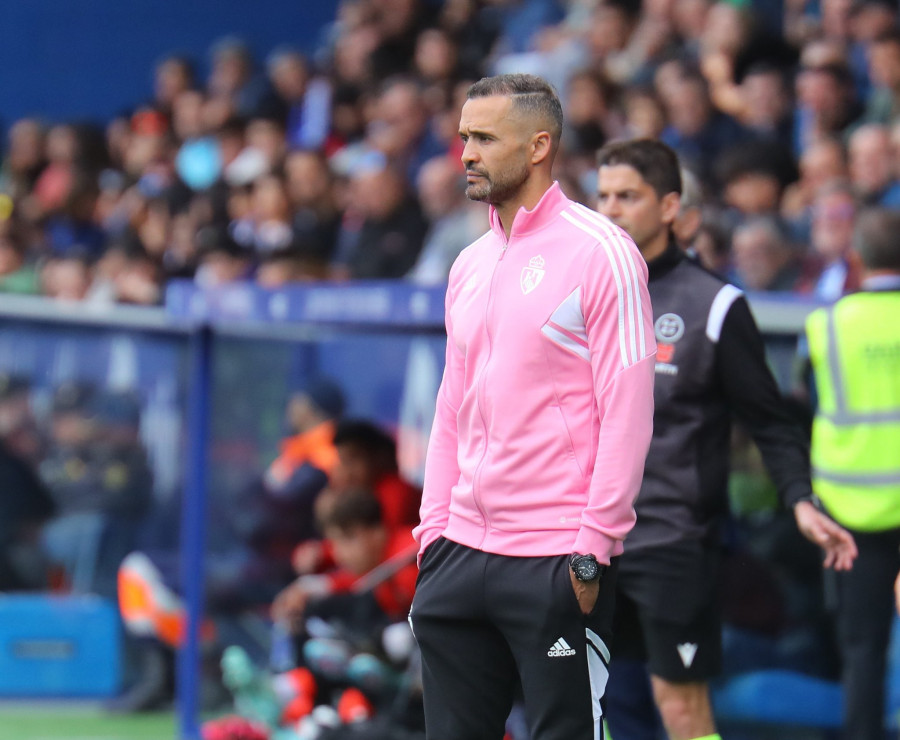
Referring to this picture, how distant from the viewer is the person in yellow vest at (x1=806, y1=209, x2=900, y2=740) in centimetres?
445

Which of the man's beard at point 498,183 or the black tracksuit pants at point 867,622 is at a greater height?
the man's beard at point 498,183

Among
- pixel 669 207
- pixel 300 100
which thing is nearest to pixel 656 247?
pixel 669 207

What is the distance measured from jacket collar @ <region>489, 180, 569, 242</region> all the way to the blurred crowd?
3.84ft

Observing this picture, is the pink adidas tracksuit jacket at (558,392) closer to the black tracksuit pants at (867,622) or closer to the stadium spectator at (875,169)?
the black tracksuit pants at (867,622)

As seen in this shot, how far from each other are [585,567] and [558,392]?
36 centimetres

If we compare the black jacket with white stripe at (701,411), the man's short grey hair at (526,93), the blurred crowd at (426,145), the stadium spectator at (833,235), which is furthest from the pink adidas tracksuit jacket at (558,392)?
the stadium spectator at (833,235)

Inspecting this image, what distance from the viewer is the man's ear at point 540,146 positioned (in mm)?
3168

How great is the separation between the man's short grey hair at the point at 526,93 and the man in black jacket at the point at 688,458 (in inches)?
33.5

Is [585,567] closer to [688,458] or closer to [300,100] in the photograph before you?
[688,458]

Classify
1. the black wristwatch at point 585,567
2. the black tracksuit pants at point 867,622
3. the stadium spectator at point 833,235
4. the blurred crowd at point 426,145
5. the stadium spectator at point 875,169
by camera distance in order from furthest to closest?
the blurred crowd at point 426,145
the stadium spectator at point 875,169
the stadium spectator at point 833,235
the black tracksuit pants at point 867,622
the black wristwatch at point 585,567

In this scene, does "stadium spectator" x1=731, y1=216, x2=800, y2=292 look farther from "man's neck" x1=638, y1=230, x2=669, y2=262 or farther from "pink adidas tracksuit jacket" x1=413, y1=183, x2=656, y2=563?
"pink adidas tracksuit jacket" x1=413, y1=183, x2=656, y2=563

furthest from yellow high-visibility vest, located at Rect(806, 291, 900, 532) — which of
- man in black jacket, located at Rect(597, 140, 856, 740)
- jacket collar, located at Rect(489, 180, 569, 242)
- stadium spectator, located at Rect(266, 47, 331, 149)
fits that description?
stadium spectator, located at Rect(266, 47, 331, 149)

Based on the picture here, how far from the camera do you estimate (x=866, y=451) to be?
14.8 ft

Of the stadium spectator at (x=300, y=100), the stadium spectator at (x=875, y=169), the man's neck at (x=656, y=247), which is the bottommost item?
the man's neck at (x=656, y=247)
